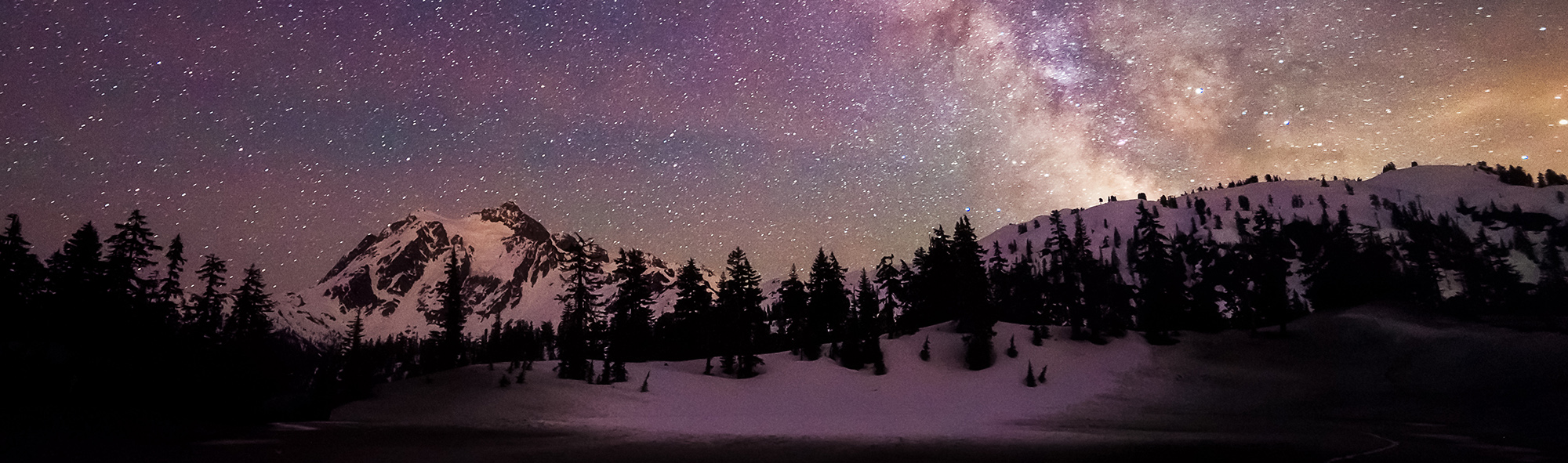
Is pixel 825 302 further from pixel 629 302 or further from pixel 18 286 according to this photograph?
pixel 18 286

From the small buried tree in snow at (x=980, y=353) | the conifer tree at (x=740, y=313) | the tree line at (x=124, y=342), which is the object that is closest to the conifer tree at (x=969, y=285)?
the small buried tree in snow at (x=980, y=353)

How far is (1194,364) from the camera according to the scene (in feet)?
174

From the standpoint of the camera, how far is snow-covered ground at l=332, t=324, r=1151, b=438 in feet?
118

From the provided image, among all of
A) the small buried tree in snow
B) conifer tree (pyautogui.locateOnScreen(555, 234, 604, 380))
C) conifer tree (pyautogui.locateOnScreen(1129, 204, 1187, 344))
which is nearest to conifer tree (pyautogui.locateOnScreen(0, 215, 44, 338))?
conifer tree (pyautogui.locateOnScreen(555, 234, 604, 380))

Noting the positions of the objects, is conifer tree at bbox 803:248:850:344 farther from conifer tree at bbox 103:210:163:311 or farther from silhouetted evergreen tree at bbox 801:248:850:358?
conifer tree at bbox 103:210:163:311

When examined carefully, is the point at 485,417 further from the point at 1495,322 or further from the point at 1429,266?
the point at 1429,266

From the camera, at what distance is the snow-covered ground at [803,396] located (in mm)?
35906

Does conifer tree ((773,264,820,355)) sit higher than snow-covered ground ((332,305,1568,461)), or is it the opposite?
conifer tree ((773,264,820,355))

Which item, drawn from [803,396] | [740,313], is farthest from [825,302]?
[803,396]

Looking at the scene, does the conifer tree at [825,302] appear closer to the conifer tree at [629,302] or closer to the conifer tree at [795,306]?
the conifer tree at [795,306]

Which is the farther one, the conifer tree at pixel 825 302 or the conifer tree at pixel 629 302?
the conifer tree at pixel 825 302

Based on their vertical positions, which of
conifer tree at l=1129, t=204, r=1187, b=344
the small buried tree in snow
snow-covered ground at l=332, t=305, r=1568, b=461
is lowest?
snow-covered ground at l=332, t=305, r=1568, b=461

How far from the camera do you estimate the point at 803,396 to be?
49.4 m

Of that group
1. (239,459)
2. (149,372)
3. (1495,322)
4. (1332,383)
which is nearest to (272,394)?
(149,372)
